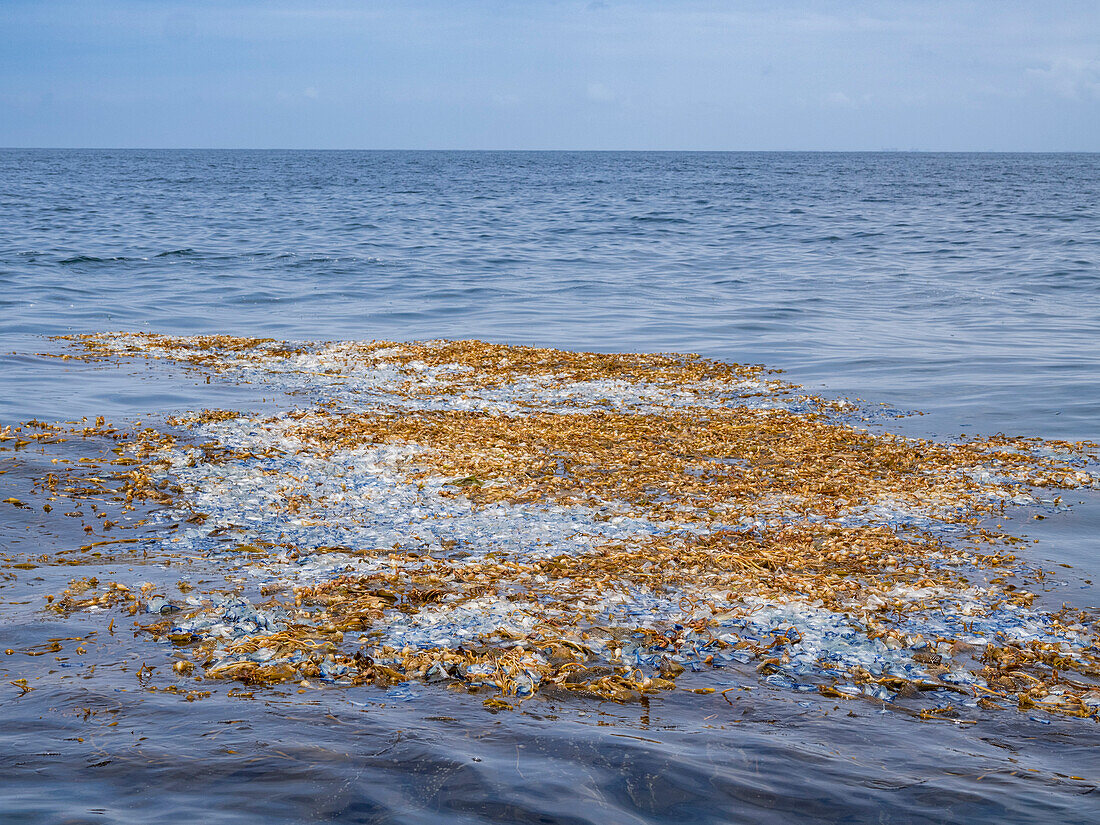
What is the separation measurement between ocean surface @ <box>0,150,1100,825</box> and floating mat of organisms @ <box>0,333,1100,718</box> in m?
0.38

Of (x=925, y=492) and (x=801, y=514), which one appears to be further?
(x=925, y=492)

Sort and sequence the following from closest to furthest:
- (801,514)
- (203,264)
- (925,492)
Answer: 1. (801,514)
2. (925,492)
3. (203,264)

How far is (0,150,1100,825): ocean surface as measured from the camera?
385 cm

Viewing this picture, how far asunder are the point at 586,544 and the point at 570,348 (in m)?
9.68

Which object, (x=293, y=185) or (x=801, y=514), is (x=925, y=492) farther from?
(x=293, y=185)

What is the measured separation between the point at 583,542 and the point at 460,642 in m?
2.01

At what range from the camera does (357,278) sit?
27.4 metres

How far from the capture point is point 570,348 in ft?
54.2

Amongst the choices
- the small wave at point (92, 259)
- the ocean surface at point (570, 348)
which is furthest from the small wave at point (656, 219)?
the small wave at point (92, 259)

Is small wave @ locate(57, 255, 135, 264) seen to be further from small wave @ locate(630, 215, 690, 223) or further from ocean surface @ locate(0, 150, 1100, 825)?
small wave @ locate(630, 215, 690, 223)

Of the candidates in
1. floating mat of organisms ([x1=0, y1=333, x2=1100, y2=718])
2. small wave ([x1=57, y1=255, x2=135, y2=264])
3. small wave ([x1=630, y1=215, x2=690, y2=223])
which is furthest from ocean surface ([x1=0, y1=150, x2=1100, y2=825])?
floating mat of organisms ([x1=0, y1=333, x2=1100, y2=718])

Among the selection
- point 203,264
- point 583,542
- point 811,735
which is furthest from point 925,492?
point 203,264

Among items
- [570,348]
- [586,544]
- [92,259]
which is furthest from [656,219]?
[586,544]

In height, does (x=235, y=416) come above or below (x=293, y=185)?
below
